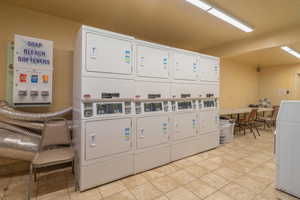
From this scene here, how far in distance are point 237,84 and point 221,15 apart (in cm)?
419

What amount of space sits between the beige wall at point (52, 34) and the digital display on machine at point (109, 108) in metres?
1.23

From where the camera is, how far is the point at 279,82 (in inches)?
257

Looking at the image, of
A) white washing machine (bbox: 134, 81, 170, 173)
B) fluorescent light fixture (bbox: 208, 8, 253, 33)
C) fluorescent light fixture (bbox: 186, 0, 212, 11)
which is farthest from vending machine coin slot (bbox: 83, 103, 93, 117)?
fluorescent light fixture (bbox: 208, 8, 253, 33)

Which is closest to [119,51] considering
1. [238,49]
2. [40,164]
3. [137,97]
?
[137,97]

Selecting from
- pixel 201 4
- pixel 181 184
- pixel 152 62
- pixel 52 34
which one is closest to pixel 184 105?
pixel 152 62

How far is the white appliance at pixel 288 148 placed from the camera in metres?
1.88

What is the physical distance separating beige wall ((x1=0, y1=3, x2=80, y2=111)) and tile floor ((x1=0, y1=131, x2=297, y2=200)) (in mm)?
1348

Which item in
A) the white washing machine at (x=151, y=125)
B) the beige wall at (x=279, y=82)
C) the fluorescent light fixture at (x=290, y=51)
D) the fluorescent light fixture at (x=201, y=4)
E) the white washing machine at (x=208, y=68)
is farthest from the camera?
the beige wall at (x=279, y=82)

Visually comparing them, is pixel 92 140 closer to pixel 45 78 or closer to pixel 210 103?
pixel 45 78

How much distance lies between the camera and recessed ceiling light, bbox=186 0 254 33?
2.40 metres

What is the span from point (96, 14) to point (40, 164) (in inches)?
103

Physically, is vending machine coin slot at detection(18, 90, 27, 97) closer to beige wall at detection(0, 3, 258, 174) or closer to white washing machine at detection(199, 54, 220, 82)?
beige wall at detection(0, 3, 258, 174)

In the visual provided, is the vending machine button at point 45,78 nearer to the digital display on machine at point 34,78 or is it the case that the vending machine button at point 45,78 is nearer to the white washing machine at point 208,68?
the digital display on machine at point 34,78

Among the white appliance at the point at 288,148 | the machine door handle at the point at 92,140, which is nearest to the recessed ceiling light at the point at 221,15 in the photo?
the white appliance at the point at 288,148
